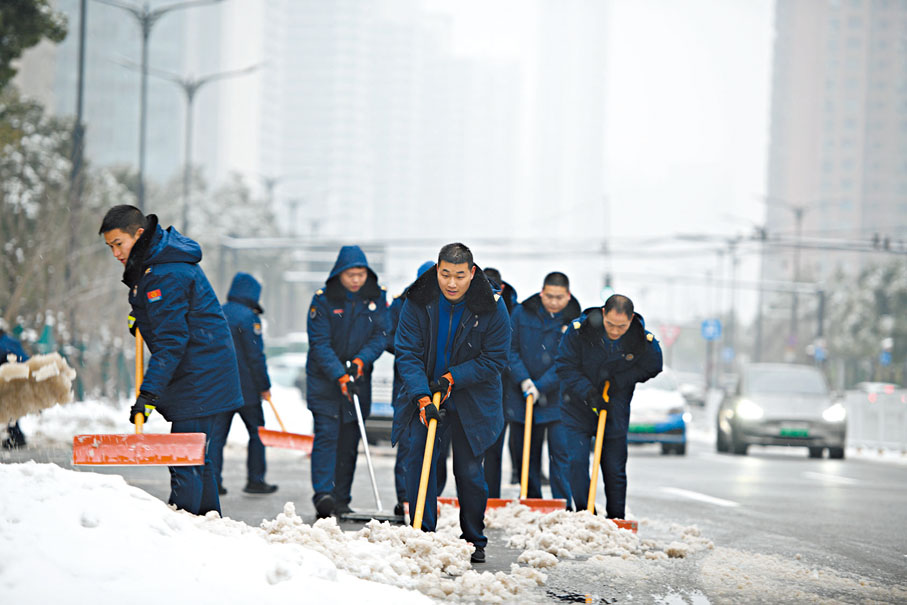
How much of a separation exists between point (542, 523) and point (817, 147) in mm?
156007

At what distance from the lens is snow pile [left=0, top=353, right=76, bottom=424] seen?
7113 millimetres

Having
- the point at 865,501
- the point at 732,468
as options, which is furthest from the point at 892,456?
A: the point at 865,501

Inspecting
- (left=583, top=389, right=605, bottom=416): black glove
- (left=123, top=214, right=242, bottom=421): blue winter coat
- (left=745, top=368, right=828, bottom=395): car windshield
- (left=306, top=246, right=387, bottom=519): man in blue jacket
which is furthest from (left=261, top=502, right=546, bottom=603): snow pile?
(left=745, top=368, right=828, bottom=395): car windshield

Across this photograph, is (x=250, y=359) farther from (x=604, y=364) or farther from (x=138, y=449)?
(x=138, y=449)

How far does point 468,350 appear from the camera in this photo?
6.91 metres

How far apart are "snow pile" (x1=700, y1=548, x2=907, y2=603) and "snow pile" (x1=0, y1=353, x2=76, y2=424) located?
11.7 ft

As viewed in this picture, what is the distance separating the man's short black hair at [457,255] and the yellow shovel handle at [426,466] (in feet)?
2.26

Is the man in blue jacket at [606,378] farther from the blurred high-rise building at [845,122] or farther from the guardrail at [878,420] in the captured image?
the blurred high-rise building at [845,122]

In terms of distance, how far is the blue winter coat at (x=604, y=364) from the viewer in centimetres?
836

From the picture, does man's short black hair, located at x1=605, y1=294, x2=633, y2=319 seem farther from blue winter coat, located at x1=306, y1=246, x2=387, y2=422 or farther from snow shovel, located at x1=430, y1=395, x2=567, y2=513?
blue winter coat, located at x1=306, y1=246, x2=387, y2=422

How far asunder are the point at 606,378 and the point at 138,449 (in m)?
3.22

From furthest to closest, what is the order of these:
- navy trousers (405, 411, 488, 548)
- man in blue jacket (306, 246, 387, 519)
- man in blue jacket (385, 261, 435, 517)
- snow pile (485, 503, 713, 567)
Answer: man in blue jacket (306, 246, 387, 519)
man in blue jacket (385, 261, 435, 517)
snow pile (485, 503, 713, 567)
navy trousers (405, 411, 488, 548)

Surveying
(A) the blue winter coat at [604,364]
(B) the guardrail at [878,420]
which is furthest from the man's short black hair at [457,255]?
(B) the guardrail at [878,420]

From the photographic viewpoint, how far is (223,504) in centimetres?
976
